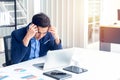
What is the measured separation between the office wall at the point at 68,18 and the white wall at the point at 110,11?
126 cm

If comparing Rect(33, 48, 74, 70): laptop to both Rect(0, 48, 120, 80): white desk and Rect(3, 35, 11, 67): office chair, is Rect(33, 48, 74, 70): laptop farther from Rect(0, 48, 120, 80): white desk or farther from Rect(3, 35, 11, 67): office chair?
Rect(3, 35, 11, 67): office chair

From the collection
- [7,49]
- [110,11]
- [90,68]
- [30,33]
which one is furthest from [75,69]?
[110,11]

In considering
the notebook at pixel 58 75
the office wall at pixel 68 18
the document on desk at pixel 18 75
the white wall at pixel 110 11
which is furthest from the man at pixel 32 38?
the white wall at pixel 110 11

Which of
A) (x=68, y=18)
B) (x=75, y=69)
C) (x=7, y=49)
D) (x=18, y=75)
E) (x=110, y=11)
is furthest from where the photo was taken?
(x=110, y=11)

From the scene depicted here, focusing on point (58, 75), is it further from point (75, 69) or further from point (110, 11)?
point (110, 11)


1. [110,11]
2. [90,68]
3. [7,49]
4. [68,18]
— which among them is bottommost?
[90,68]

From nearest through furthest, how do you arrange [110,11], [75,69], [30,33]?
[75,69]
[30,33]
[110,11]

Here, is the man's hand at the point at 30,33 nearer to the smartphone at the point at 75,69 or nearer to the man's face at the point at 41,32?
the man's face at the point at 41,32

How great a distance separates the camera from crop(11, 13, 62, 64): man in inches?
80.4

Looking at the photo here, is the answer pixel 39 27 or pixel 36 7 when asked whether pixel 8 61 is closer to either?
pixel 39 27

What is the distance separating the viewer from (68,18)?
4.05 meters

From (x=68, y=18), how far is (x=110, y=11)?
1984mm

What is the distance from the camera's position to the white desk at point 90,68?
161 cm

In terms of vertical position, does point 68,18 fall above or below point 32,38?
above
